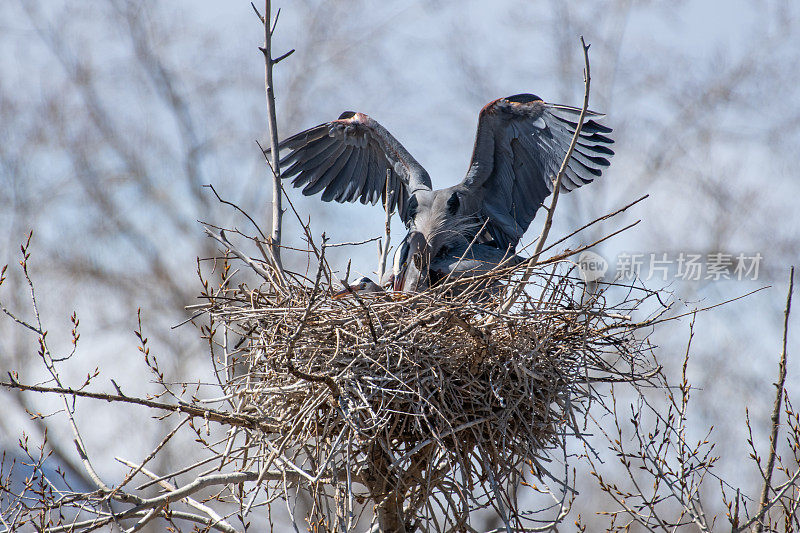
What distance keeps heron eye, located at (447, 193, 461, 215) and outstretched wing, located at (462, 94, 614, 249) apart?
11 centimetres

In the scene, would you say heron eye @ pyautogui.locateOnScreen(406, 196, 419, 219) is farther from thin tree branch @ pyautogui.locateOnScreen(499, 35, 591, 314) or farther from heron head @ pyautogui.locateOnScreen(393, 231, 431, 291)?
thin tree branch @ pyautogui.locateOnScreen(499, 35, 591, 314)

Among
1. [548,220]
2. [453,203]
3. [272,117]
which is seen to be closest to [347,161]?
[453,203]

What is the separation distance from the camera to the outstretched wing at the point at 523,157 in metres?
4.13

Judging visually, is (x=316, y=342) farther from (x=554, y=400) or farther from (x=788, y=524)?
(x=788, y=524)

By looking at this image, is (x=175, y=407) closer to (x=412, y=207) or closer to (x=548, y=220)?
(x=548, y=220)

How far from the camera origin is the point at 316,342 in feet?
9.43

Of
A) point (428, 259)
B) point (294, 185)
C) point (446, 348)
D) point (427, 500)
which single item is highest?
point (294, 185)

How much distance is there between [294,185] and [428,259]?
1326 mm

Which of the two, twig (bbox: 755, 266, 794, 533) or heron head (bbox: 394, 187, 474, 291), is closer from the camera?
twig (bbox: 755, 266, 794, 533)

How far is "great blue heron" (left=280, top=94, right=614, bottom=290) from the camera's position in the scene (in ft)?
13.2

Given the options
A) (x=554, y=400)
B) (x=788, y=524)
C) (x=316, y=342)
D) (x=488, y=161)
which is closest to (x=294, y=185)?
(x=488, y=161)

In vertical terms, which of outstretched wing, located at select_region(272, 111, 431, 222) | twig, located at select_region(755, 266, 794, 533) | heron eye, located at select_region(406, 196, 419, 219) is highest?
outstretched wing, located at select_region(272, 111, 431, 222)

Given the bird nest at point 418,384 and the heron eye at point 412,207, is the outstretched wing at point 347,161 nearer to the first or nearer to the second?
the heron eye at point 412,207

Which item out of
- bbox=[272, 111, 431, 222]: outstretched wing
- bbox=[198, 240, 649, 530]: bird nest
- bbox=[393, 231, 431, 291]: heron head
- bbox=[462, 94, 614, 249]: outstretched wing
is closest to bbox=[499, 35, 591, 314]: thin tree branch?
bbox=[198, 240, 649, 530]: bird nest
